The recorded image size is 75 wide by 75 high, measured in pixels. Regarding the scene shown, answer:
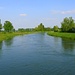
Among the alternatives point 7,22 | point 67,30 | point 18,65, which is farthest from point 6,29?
point 18,65

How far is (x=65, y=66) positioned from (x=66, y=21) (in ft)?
283

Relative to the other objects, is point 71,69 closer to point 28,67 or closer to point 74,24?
point 28,67

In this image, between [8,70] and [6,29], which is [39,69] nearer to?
[8,70]

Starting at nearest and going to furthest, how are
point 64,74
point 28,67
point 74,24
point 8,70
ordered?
point 64,74, point 8,70, point 28,67, point 74,24

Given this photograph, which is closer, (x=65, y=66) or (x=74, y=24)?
(x=65, y=66)

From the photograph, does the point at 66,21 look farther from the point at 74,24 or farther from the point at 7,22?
the point at 7,22

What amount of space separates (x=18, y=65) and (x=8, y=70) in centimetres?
213

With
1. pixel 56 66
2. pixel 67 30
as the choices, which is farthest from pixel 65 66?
pixel 67 30

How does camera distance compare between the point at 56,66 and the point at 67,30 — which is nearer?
the point at 56,66

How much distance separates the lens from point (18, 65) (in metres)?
19.5

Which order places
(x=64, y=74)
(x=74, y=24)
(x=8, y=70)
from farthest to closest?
(x=74, y=24), (x=8, y=70), (x=64, y=74)

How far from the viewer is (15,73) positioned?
16438 mm

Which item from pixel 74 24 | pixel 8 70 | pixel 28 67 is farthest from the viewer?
pixel 74 24

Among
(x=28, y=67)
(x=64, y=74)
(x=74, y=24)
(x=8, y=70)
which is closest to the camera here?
(x=64, y=74)
